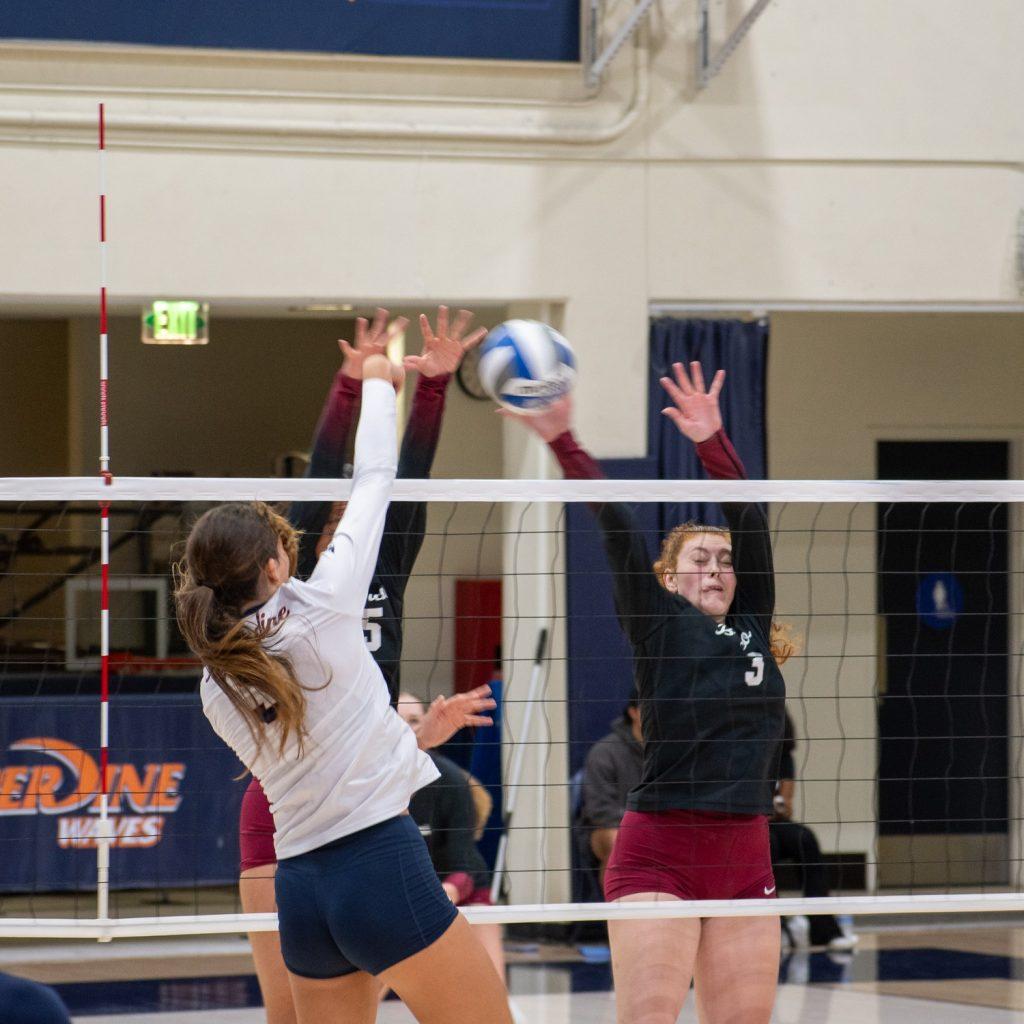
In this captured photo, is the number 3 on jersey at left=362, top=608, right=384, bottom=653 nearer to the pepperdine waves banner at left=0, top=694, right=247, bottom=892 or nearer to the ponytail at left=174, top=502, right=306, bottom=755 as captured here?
the ponytail at left=174, top=502, right=306, bottom=755

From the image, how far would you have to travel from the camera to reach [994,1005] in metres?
6.59

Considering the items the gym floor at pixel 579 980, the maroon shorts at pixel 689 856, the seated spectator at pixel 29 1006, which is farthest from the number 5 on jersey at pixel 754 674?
the gym floor at pixel 579 980

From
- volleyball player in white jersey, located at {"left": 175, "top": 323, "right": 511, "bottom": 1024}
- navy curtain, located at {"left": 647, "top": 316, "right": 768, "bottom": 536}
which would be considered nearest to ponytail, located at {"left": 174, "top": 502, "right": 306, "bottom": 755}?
volleyball player in white jersey, located at {"left": 175, "top": 323, "right": 511, "bottom": 1024}

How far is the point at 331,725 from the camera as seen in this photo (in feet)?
10.2

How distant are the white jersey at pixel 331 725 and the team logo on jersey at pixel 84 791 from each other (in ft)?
16.4

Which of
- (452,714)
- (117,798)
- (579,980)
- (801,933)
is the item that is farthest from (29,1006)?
(801,933)

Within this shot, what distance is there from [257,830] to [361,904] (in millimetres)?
1057

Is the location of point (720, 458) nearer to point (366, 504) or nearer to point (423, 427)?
point (423, 427)

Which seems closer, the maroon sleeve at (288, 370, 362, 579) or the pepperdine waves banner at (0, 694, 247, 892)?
the maroon sleeve at (288, 370, 362, 579)

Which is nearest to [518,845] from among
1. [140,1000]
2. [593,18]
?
[140,1000]

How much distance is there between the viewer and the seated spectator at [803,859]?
25.8ft

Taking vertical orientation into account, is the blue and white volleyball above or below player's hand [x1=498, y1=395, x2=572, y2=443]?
above

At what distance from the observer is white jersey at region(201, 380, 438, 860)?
122 inches

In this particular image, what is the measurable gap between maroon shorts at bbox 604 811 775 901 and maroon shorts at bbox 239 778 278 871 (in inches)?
34.3
